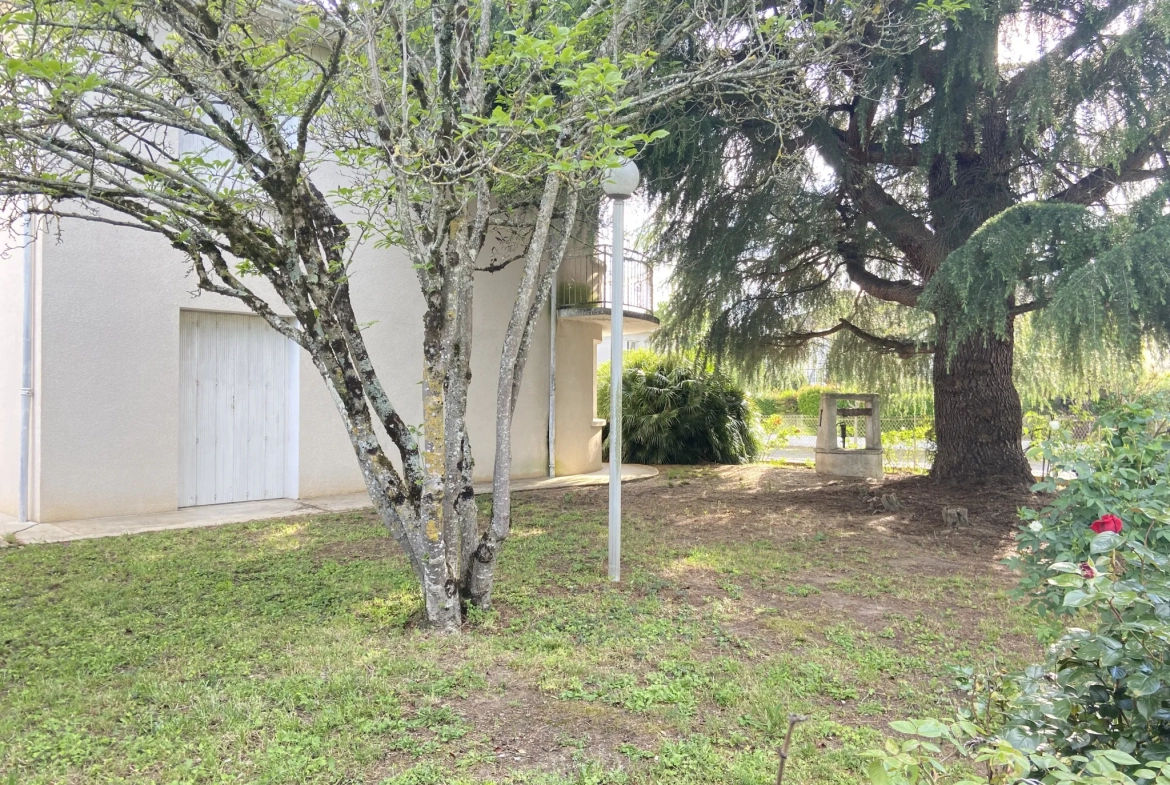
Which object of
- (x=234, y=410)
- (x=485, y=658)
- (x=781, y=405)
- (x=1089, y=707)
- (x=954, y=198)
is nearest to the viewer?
(x=1089, y=707)

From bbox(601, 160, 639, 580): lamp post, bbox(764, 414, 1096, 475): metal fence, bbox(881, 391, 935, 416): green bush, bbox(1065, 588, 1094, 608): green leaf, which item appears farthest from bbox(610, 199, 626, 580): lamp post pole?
bbox(764, 414, 1096, 475): metal fence

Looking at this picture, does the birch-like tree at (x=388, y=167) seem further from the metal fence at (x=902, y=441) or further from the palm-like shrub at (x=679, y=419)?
the palm-like shrub at (x=679, y=419)

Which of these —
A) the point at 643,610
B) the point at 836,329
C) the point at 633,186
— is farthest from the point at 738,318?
the point at 643,610

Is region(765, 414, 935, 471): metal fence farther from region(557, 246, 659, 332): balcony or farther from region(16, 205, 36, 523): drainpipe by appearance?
region(16, 205, 36, 523): drainpipe

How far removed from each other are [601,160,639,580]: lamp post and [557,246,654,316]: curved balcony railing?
6497 millimetres

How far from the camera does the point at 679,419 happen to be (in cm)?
1552

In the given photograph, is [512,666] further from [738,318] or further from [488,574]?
[738,318]

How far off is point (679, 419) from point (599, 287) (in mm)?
4295

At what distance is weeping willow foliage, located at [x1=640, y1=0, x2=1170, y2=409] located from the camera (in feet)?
20.0

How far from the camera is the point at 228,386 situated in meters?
8.80

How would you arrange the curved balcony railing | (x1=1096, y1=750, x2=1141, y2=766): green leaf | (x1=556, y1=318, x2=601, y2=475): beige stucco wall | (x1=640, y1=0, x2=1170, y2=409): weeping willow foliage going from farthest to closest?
(x1=556, y1=318, x2=601, y2=475): beige stucco wall → the curved balcony railing → (x1=640, y1=0, x2=1170, y2=409): weeping willow foliage → (x1=1096, y1=750, x2=1141, y2=766): green leaf

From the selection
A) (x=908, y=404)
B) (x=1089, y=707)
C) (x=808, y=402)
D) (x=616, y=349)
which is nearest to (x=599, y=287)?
(x=908, y=404)

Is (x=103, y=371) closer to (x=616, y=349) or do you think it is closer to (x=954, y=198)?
(x=616, y=349)

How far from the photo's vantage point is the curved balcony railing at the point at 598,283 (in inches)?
Answer: 479
